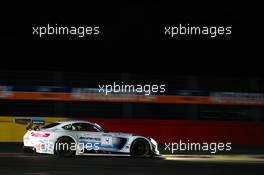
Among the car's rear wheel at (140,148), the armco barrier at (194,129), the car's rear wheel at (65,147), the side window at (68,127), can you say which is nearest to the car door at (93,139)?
the side window at (68,127)

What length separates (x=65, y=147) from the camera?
17375 millimetres

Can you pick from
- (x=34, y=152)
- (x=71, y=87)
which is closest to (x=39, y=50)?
(x=71, y=87)

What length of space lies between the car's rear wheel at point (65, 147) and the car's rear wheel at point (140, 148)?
5.60ft

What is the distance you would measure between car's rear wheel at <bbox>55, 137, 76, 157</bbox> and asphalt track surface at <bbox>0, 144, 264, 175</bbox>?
30 cm

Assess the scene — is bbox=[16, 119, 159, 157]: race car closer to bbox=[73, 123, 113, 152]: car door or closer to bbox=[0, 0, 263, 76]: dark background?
bbox=[73, 123, 113, 152]: car door

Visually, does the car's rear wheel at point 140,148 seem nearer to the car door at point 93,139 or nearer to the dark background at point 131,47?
the car door at point 93,139

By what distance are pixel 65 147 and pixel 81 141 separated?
472 millimetres

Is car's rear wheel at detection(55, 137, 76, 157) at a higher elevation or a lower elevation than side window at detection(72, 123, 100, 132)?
lower

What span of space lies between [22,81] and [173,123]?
6.07 metres

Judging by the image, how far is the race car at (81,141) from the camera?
1723 cm

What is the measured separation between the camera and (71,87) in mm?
24594

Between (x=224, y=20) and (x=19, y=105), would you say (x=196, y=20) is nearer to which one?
(x=224, y=20)

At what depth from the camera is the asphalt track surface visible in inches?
534

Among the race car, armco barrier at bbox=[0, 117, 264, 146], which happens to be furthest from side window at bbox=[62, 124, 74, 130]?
armco barrier at bbox=[0, 117, 264, 146]
